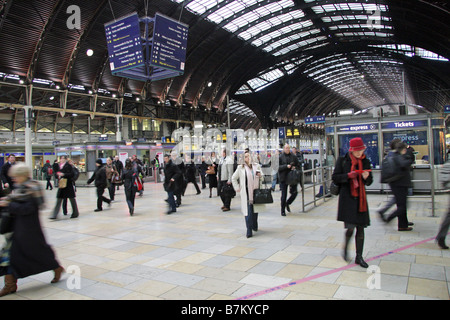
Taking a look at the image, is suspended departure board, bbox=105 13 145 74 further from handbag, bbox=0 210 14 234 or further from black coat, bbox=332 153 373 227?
black coat, bbox=332 153 373 227

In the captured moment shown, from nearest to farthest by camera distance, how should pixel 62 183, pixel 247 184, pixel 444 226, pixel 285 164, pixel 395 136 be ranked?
pixel 444 226
pixel 247 184
pixel 285 164
pixel 62 183
pixel 395 136

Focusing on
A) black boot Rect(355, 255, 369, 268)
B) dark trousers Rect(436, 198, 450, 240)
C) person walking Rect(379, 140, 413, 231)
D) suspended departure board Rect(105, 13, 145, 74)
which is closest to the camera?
black boot Rect(355, 255, 369, 268)

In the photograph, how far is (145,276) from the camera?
14.6ft

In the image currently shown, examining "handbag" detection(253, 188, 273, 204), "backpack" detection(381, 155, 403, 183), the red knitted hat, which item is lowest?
"handbag" detection(253, 188, 273, 204)

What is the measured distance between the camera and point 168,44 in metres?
13.9

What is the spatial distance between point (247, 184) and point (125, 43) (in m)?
9.89

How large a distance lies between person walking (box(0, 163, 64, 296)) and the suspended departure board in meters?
9.91

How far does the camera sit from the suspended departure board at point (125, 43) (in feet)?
43.0

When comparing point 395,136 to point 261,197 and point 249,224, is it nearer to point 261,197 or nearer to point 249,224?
point 261,197

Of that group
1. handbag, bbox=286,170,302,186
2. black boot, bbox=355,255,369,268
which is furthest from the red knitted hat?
handbag, bbox=286,170,302,186

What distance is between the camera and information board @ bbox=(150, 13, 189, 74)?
1339 centimetres

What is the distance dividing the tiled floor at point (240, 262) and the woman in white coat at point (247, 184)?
41cm

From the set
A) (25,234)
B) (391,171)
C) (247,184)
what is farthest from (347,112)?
(25,234)
